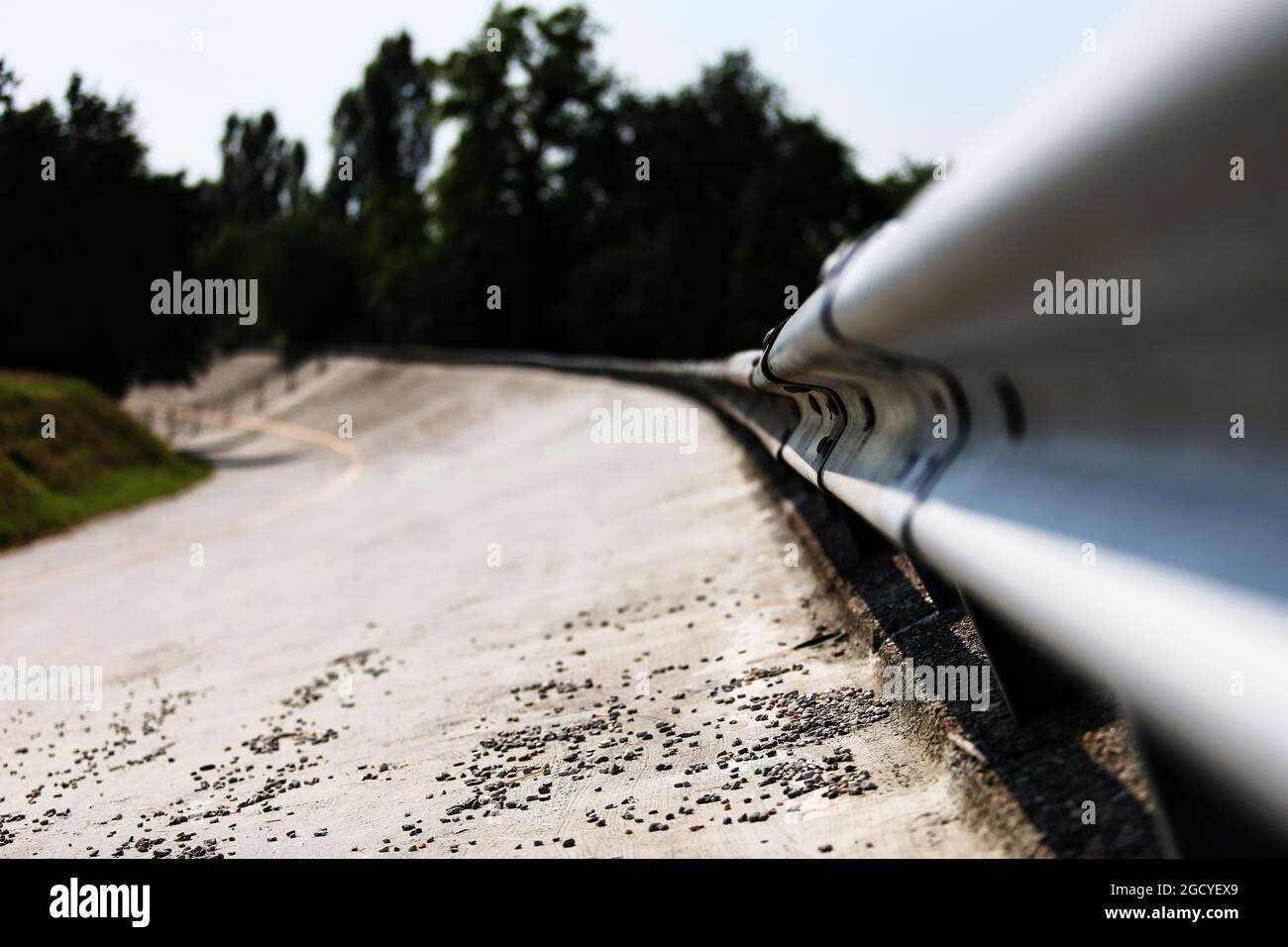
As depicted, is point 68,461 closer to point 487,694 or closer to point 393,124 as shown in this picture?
point 487,694

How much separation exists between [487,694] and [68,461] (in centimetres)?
2244

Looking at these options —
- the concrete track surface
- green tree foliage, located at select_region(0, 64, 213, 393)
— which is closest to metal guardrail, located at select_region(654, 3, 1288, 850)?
the concrete track surface

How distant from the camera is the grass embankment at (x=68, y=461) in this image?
2134cm

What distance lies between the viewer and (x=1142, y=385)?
80.2 inches

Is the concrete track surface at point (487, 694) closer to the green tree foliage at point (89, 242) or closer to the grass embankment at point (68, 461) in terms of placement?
the grass embankment at point (68, 461)

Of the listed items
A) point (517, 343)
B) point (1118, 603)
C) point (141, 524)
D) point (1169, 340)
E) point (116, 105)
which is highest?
point (116, 105)

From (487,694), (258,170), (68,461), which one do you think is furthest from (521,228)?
(258,170)

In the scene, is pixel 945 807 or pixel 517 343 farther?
pixel 517 343

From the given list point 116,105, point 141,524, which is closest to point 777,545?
point 141,524

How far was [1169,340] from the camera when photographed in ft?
6.12

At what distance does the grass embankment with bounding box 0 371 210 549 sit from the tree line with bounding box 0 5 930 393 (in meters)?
10.3

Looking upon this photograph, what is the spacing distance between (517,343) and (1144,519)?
70.0m
